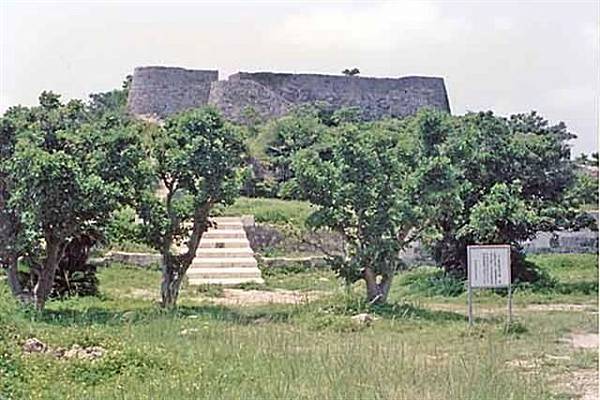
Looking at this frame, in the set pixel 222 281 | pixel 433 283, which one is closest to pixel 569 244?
pixel 433 283

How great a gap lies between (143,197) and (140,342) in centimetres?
346

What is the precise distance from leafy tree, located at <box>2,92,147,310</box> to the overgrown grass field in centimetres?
73

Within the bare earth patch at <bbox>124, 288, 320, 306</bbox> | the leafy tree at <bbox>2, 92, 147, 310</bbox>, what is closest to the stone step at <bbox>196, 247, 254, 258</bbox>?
the bare earth patch at <bbox>124, 288, 320, 306</bbox>

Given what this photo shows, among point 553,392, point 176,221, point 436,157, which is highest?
point 436,157

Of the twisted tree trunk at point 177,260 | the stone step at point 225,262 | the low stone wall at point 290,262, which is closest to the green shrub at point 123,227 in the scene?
the twisted tree trunk at point 177,260

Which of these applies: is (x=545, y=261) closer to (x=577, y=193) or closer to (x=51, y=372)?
(x=577, y=193)

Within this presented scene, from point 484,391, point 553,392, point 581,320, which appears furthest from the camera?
point 581,320

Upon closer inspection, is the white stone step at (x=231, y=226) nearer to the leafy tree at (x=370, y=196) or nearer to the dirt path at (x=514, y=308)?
the dirt path at (x=514, y=308)

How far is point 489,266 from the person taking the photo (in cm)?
950

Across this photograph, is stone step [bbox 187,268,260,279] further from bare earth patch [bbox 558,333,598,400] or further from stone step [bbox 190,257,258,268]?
bare earth patch [bbox 558,333,598,400]

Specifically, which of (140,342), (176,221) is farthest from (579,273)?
(140,342)

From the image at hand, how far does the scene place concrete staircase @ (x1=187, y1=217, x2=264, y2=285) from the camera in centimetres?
1549

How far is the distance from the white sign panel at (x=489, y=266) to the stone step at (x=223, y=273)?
6.75 metres

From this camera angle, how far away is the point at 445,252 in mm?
15031
